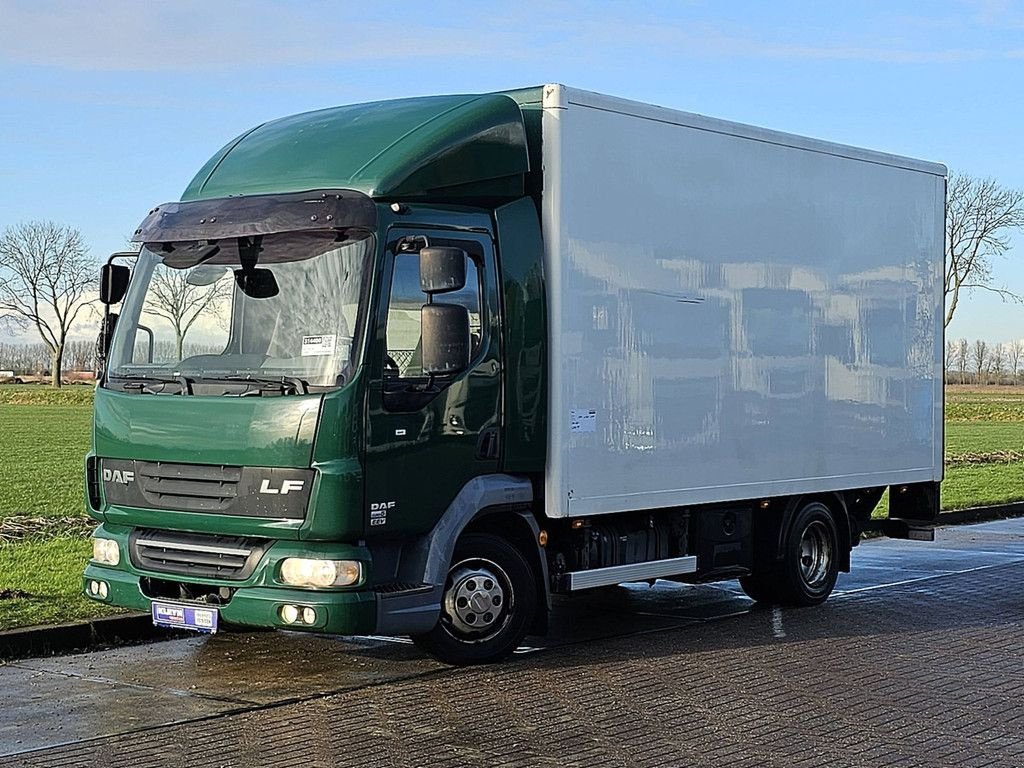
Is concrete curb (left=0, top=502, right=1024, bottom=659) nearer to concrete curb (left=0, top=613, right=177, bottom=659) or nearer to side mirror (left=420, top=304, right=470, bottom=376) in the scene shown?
concrete curb (left=0, top=613, right=177, bottom=659)

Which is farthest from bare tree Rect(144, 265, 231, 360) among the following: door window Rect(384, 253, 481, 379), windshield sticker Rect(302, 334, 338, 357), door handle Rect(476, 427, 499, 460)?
door handle Rect(476, 427, 499, 460)

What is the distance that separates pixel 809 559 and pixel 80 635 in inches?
229

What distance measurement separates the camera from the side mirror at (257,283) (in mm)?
8820

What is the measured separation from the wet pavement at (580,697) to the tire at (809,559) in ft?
0.83

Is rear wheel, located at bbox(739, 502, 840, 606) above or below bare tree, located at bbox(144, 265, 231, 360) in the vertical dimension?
below

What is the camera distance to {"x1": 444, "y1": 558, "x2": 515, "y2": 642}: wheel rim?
30.0 ft

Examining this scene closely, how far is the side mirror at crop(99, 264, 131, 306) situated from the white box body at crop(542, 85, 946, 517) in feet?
9.27

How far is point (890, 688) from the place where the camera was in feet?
28.7

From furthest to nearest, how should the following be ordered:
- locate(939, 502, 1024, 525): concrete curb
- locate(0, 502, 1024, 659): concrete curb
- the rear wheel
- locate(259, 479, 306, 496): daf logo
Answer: locate(939, 502, 1024, 525): concrete curb < the rear wheel < locate(0, 502, 1024, 659): concrete curb < locate(259, 479, 306, 496): daf logo

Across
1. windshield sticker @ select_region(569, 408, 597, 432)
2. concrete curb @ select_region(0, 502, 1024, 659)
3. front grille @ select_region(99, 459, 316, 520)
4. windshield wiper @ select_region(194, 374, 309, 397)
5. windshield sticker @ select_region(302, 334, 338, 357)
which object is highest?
windshield sticker @ select_region(302, 334, 338, 357)

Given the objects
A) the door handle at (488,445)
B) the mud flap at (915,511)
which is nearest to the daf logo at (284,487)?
the door handle at (488,445)

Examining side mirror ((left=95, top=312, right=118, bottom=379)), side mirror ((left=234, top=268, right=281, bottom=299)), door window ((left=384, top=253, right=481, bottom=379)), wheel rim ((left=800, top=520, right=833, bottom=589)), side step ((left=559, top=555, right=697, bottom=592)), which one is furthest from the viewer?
wheel rim ((left=800, top=520, right=833, bottom=589))

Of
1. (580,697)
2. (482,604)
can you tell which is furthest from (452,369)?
(580,697)

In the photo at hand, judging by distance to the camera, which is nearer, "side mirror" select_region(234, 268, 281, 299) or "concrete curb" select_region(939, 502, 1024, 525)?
"side mirror" select_region(234, 268, 281, 299)
